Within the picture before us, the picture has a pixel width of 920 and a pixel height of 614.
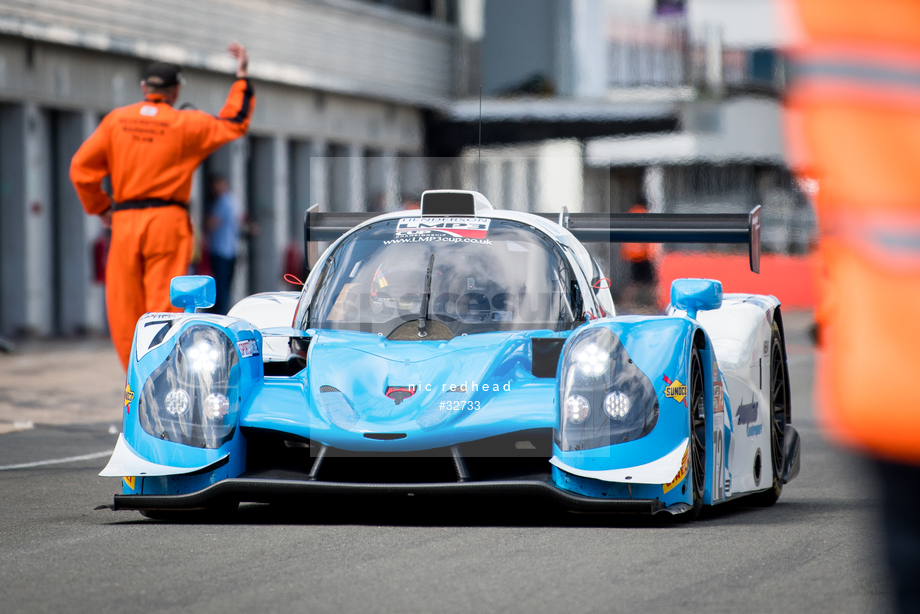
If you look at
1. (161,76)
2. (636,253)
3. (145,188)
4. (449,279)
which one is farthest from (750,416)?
(636,253)

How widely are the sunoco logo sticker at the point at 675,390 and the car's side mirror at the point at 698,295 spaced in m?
0.72

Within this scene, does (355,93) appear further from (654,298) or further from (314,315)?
(314,315)

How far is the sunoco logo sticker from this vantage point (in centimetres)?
537

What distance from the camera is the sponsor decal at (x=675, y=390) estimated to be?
5367 mm

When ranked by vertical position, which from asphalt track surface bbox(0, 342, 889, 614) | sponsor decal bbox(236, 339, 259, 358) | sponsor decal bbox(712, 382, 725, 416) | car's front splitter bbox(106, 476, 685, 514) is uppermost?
sponsor decal bbox(236, 339, 259, 358)

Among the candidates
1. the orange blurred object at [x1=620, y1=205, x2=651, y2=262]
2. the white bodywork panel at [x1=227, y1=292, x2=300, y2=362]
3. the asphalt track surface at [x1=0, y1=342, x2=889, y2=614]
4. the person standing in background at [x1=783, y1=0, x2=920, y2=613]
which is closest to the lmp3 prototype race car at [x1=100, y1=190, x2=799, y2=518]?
the asphalt track surface at [x1=0, y1=342, x2=889, y2=614]

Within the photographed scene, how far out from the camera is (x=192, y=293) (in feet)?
20.6

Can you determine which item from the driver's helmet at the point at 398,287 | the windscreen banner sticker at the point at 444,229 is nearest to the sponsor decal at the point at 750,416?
the windscreen banner sticker at the point at 444,229

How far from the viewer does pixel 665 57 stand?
101ft

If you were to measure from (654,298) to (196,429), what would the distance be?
16.9 m

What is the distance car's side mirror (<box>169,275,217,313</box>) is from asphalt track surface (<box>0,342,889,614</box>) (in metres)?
0.86

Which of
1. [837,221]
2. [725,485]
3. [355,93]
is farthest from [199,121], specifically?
[355,93]

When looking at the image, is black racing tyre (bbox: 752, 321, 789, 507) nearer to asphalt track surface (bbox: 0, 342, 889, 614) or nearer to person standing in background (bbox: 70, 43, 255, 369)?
asphalt track surface (bbox: 0, 342, 889, 614)

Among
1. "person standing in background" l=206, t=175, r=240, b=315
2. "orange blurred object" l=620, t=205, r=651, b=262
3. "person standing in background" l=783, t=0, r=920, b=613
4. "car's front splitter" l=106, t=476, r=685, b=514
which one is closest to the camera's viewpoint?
"person standing in background" l=783, t=0, r=920, b=613
